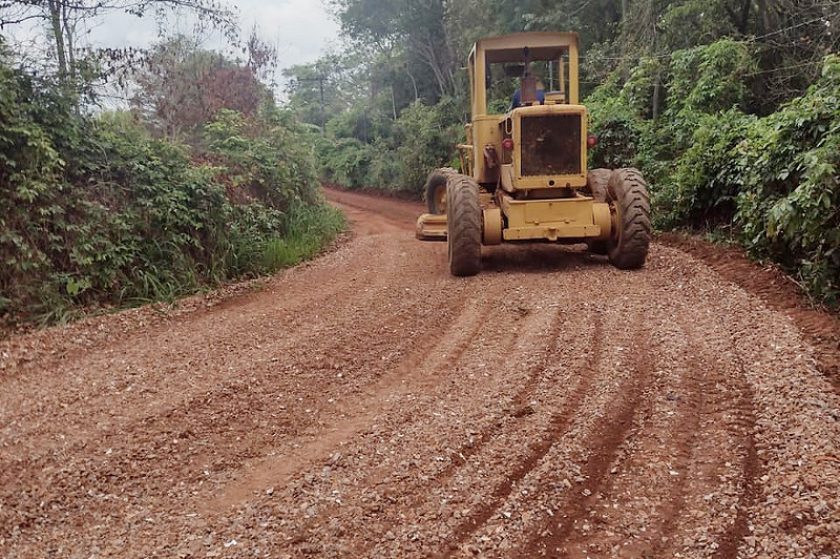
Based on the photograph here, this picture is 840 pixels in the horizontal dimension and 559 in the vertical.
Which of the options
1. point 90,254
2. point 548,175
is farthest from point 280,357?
point 548,175

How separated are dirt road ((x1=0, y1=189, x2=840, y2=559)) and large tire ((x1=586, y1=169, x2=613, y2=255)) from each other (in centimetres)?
213

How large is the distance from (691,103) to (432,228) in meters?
4.76

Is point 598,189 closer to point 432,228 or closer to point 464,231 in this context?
point 464,231

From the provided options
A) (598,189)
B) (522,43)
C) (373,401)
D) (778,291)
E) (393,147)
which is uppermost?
(522,43)

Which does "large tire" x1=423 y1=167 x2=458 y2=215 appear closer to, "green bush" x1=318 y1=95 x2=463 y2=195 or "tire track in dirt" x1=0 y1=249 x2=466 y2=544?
"tire track in dirt" x1=0 y1=249 x2=466 y2=544

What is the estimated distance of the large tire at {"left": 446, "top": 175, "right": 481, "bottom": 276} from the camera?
296 inches

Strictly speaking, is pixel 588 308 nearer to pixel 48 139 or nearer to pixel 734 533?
pixel 734 533

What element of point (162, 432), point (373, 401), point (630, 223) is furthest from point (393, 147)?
point (162, 432)

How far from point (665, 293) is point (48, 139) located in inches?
256

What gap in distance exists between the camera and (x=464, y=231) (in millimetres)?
7500

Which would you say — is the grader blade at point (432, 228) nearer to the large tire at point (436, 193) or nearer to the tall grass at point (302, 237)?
the large tire at point (436, 193)

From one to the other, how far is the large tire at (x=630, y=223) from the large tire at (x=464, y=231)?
5.05 feet

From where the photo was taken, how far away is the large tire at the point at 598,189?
820cm

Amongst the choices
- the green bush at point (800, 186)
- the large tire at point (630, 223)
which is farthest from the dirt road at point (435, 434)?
the large tire at point (630, 223)
